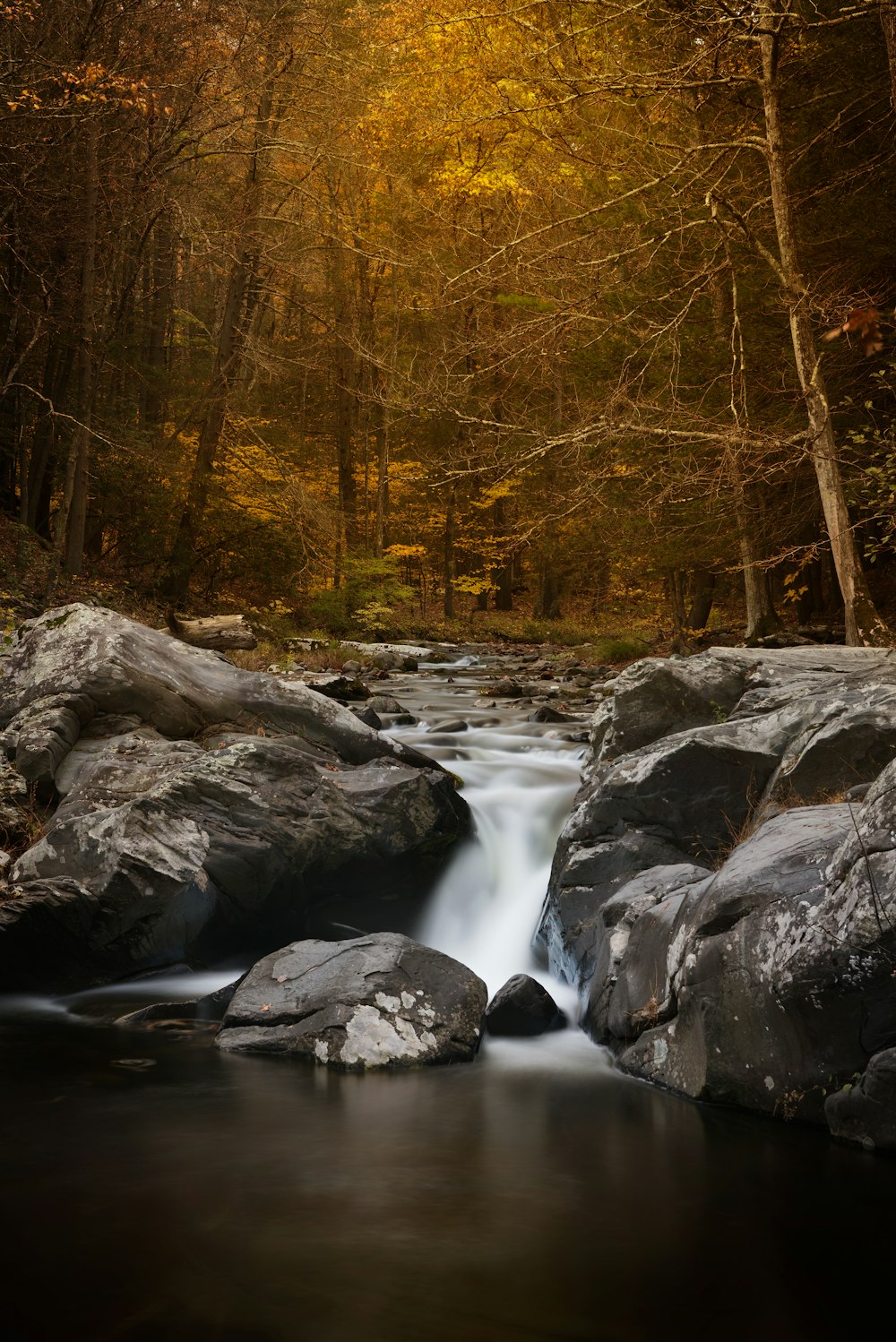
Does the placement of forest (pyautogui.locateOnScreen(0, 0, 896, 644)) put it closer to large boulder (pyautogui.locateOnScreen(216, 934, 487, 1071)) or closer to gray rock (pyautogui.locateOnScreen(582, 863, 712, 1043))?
gray rock (pyautogui.locateOnScreen(582, 863, 712, 1043))

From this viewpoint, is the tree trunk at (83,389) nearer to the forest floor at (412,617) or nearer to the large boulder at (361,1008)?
the forest floor at (412,617)

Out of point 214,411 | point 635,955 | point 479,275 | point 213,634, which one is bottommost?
point 635,955

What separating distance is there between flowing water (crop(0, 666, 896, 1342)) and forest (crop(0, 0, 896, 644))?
4.89 metres

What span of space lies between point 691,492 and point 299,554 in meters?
10.3

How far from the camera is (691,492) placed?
1295 cm

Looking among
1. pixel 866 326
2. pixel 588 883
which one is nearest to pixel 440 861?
pixel 588 883

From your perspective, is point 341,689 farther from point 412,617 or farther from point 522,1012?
point 412,617

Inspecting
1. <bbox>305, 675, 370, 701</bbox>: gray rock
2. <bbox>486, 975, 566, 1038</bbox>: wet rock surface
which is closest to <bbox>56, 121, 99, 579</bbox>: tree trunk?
<bbox>305, 675, 370, 701</bbox>: gray rock

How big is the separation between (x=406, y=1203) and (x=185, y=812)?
3.42 meters

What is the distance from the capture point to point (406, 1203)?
390cm

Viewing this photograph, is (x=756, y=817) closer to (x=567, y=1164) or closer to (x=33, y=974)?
(x=567, y=1164)

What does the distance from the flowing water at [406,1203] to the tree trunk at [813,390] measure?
22.9 ft

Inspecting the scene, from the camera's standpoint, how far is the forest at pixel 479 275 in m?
11.7

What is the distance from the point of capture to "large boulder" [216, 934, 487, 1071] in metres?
5.16
